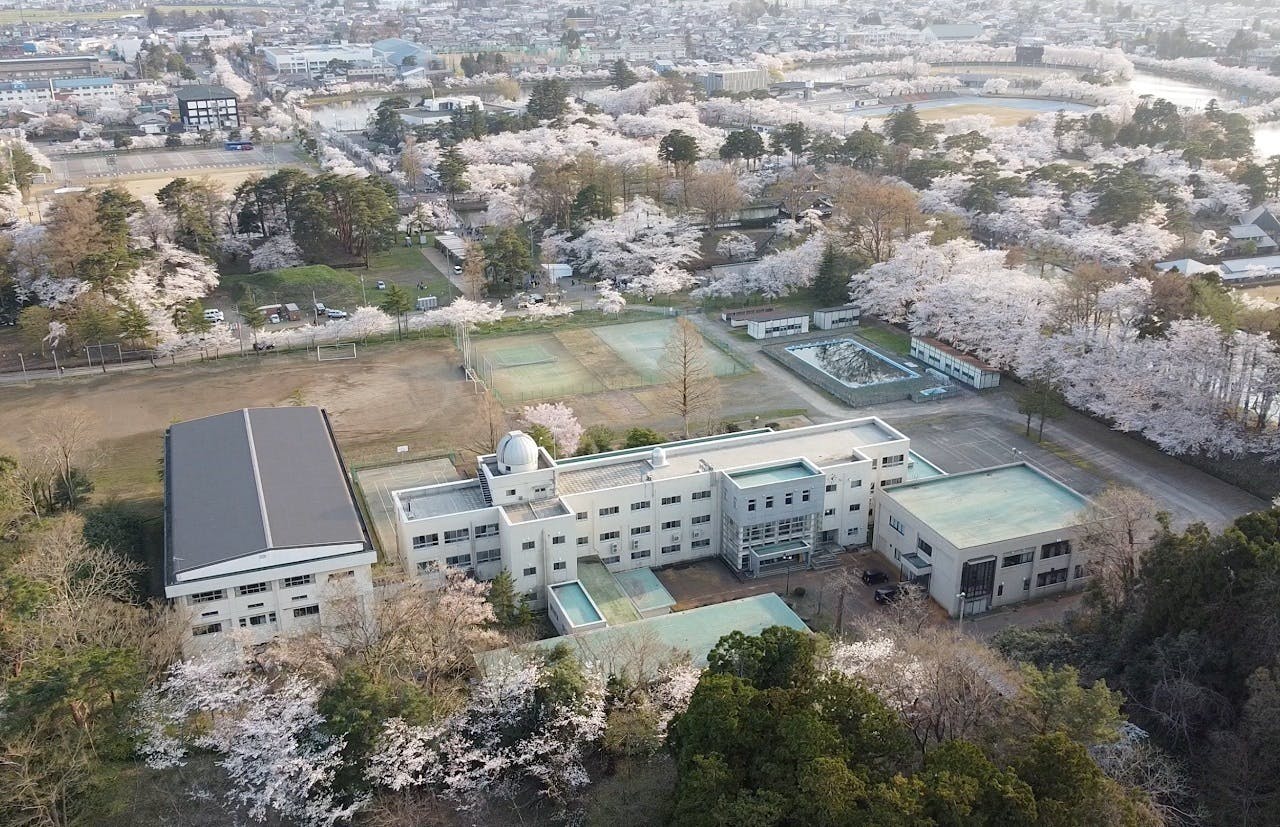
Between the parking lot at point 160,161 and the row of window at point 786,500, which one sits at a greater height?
the parking lot at point 160,161

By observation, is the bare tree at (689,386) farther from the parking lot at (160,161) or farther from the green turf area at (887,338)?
the parking lot at (160,161)

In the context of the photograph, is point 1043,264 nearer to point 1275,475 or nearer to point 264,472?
point 1275,475

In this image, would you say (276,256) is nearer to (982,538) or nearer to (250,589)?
(250,589)

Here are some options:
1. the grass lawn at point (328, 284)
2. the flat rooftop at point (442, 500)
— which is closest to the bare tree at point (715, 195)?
the grass lawn at point (328, 284)

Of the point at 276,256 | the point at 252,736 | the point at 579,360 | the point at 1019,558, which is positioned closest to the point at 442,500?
the point at 252,736

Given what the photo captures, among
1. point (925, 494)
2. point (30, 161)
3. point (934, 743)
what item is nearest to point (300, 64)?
point (30, 161)
